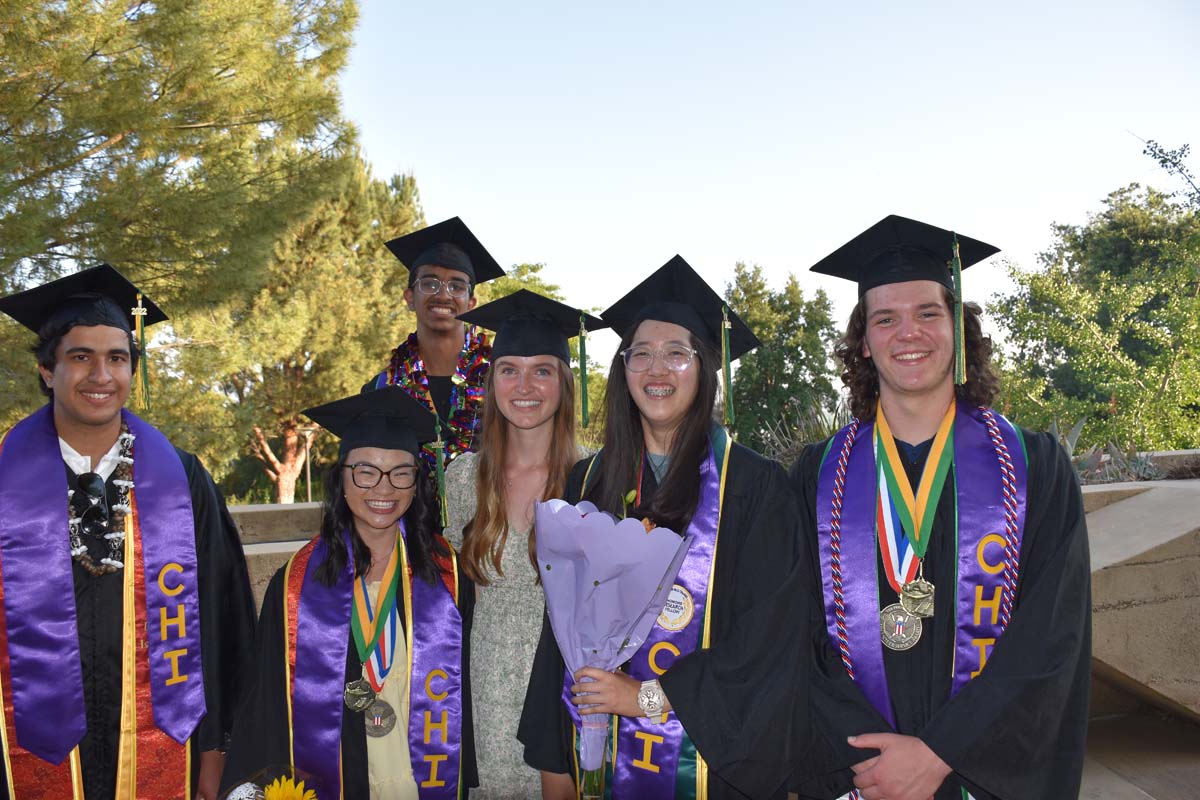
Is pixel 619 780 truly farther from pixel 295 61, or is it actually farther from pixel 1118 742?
pixel 295 61

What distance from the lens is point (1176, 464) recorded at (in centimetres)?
624

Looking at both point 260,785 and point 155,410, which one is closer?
point 260,785

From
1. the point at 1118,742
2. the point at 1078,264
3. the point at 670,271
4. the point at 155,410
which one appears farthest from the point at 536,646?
the point at 1078,264

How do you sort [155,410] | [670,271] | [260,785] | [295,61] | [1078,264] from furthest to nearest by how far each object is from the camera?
[1078,264], [295,61], [155,410], [670,271], [260,785]

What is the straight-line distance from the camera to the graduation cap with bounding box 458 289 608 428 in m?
3.03

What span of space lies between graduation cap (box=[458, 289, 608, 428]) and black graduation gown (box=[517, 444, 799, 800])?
2.11 ft

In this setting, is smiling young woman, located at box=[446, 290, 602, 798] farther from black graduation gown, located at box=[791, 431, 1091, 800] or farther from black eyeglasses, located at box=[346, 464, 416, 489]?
black graduation gown, located at box=[791, 431, 1091, 800]

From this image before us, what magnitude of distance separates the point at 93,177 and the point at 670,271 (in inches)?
345

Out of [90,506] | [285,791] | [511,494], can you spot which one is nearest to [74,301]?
[90,506]

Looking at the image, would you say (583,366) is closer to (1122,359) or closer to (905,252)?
(905,252)

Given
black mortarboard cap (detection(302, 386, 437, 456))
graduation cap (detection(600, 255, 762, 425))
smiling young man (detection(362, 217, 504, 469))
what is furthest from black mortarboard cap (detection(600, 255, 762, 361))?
smiling young man (detection(362, 217, 504, 469))

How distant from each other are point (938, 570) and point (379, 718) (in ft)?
5.63

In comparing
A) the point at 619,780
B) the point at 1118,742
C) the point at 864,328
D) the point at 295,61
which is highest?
the point at 295,61

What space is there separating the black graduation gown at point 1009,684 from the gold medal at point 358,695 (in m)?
1.28
